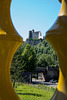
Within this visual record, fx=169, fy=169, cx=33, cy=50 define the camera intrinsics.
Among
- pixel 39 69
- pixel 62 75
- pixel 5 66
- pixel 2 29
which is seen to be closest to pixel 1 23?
pixel 2 29

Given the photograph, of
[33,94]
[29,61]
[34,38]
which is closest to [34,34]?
[34,38]

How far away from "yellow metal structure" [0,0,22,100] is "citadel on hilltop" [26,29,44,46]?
5915cm

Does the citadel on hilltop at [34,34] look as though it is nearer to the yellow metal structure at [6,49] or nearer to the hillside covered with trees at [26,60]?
the hillside covered with trees at [26,60]

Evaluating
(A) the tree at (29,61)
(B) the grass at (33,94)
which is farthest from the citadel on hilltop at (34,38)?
(B) the grass at (33,94)

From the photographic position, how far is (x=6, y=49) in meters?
0.65

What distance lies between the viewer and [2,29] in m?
0.65

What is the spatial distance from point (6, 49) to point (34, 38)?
60497mm

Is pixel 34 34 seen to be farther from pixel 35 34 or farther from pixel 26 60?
pixel 26 60

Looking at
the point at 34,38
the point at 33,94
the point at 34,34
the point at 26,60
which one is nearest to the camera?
the point at 33,94

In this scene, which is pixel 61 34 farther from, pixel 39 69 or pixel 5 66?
pixel 39 69

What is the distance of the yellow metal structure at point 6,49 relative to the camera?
0.64 metres

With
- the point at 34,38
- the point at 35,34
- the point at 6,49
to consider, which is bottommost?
the point at 6,49

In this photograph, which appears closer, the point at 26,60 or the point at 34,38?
the point at 26,60

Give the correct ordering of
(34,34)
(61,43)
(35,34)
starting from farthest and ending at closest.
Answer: (34,34) → (35,34) → (61,43)
